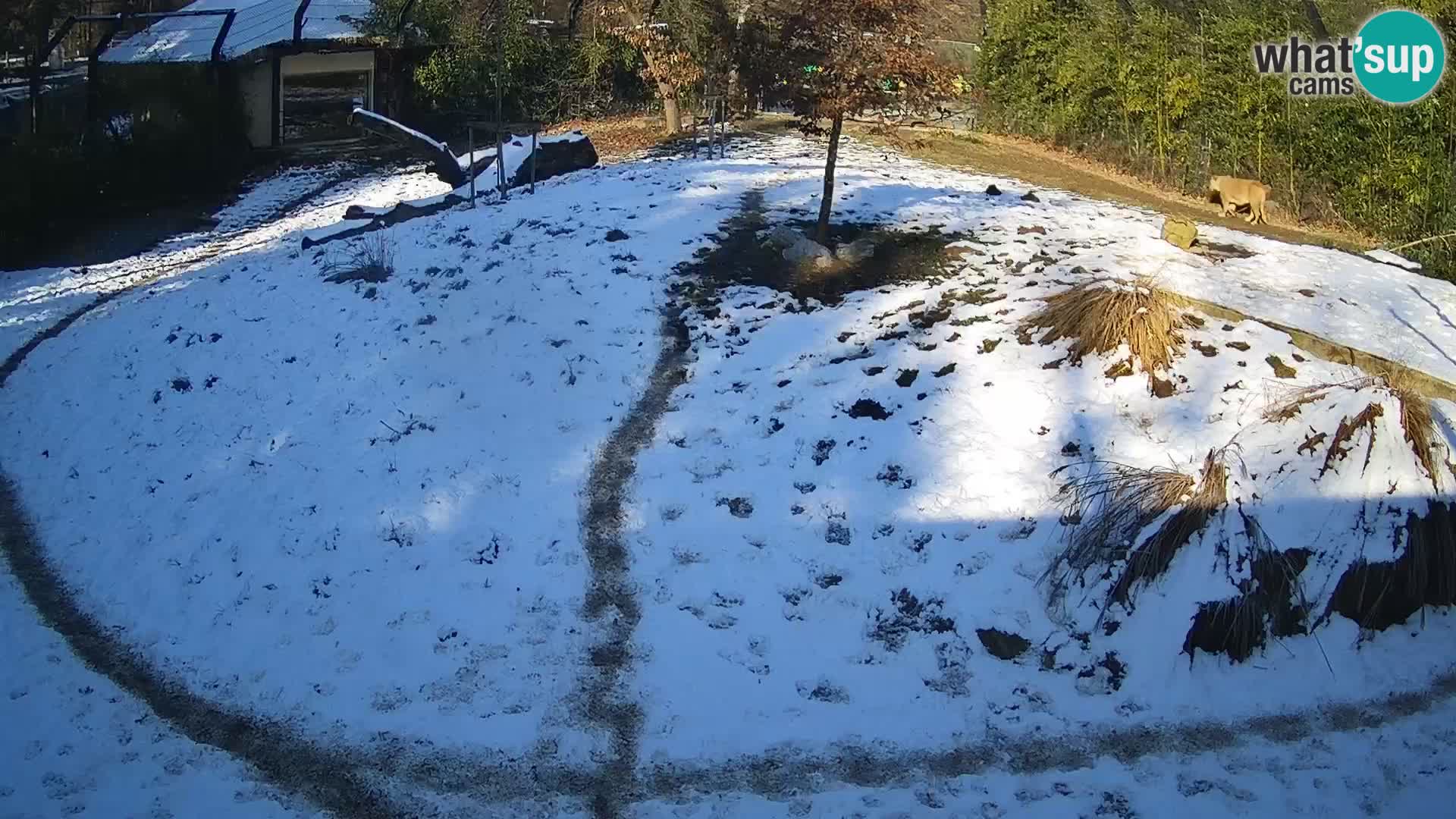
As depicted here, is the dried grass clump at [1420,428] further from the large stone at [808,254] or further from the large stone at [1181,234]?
the large stone at [808,254]

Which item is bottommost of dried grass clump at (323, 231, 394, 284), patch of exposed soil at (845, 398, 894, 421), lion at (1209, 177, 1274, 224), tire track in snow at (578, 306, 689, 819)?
tire track in snow at (578, 306, 689, 819)

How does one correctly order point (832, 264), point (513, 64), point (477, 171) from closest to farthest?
1. point (832, 264)
2. point (477, 171)
3. point (513, 64)

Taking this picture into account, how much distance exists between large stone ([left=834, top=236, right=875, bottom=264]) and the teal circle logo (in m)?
5.79

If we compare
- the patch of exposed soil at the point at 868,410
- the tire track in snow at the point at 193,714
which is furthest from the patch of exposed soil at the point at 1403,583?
the tire track in snow at the point at 193,714

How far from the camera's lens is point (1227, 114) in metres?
13.6

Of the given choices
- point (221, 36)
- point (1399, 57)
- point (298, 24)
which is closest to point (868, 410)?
point (1399, 57)

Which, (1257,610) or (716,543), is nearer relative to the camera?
(1257,610)

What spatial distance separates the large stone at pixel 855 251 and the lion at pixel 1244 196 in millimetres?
4601

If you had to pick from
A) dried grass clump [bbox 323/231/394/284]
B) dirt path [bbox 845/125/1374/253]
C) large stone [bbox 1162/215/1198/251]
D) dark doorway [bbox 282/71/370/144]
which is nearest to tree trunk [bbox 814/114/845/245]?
dirt path [bbox 845/125/1374/253]

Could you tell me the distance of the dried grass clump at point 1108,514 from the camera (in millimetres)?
6469

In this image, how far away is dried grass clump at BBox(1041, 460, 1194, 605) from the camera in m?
6.47

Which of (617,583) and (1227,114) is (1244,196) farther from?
(617,583)

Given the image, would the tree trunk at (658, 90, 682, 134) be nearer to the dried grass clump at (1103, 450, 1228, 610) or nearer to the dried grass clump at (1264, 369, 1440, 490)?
the dried grass clump at (1264, 369, 1440, 490)

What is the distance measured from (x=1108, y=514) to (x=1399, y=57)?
8482 mm
